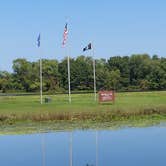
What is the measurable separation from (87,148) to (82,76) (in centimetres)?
14149

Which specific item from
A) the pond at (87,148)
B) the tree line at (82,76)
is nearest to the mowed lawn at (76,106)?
the pond at (87,148)

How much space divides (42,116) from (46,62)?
425ft

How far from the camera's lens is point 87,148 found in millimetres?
24219

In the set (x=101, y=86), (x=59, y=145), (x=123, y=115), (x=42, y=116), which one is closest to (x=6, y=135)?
(x=59, y=145)

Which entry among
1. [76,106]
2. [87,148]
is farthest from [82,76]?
[87,148]

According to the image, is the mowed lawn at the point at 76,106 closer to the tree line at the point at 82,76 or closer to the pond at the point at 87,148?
the pond at the point at 87,148

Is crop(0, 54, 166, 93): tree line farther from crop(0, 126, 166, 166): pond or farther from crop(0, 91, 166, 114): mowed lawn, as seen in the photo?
crop(0, 126, 166, 166): pond

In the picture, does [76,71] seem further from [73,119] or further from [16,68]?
[73,119]

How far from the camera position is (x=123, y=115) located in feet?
145

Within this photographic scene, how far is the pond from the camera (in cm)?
1959

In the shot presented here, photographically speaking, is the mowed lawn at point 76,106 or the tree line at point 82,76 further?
the tree line at point 82,76

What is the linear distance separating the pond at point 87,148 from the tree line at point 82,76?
12663 cm

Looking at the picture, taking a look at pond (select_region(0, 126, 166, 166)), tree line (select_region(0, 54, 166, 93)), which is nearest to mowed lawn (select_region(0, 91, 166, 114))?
pond (select_region(0, 126, 166, 166))

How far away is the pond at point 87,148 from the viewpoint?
64.3 feet
